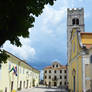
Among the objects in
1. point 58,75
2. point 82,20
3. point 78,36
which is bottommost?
point 58,75

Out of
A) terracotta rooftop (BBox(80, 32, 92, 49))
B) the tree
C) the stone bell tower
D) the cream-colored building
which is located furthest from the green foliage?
the cream-colored building

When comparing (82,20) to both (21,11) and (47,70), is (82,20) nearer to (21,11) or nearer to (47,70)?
(47,70)

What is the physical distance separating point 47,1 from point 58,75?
72676 millimetres

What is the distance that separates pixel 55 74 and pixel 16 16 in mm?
73196

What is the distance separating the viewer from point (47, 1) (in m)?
4.84

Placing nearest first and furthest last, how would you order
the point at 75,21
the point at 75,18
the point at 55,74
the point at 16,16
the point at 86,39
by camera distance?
the point at 16,16 → the point at 86,39 → the point at 75,21 → the point at 75,18 → the point at 55,74

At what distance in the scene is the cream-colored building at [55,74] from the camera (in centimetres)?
7500

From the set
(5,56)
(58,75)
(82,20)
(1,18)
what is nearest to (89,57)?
(5,56)

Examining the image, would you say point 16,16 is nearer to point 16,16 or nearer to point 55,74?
point 16,16

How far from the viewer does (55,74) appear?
2990 inches

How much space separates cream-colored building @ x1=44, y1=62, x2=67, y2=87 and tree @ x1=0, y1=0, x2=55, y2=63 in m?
71.2

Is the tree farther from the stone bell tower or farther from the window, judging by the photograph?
the window

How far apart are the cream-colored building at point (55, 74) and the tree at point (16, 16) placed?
71.2 metres

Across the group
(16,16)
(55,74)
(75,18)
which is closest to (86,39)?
(16,16)
